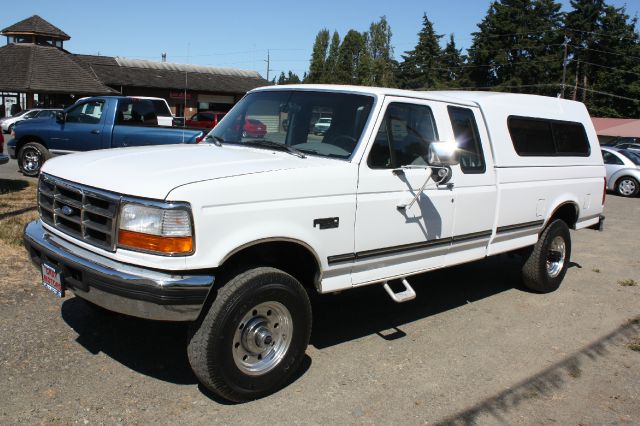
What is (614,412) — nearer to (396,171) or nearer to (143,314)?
(396,171)

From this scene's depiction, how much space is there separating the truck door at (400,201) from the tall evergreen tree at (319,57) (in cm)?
7979

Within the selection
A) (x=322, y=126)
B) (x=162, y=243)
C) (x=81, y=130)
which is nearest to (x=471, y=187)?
(x=322, y=126)

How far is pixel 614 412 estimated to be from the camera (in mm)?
4059

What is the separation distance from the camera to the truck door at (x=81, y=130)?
1175cm

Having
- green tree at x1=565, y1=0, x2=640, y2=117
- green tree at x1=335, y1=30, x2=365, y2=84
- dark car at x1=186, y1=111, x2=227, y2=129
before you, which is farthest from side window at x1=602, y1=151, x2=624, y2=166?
green tree at x1=335, y1=30, x2=365, y2=84

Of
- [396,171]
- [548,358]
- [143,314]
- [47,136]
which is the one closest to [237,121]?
[396,171]

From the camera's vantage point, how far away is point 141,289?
3.33 meters

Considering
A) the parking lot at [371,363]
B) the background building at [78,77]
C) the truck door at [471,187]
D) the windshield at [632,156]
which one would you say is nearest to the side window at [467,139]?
the truck door at [471,187]

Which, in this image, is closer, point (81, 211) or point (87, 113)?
point (81, 211)

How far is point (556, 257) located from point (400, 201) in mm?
3373

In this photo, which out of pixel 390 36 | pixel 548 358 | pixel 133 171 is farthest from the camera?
pixel 390 36

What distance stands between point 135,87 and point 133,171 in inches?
1659

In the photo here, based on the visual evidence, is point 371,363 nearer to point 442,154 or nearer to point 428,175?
point 428,175

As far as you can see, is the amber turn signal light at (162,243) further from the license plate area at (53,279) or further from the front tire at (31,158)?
the front tire at (31,158)
